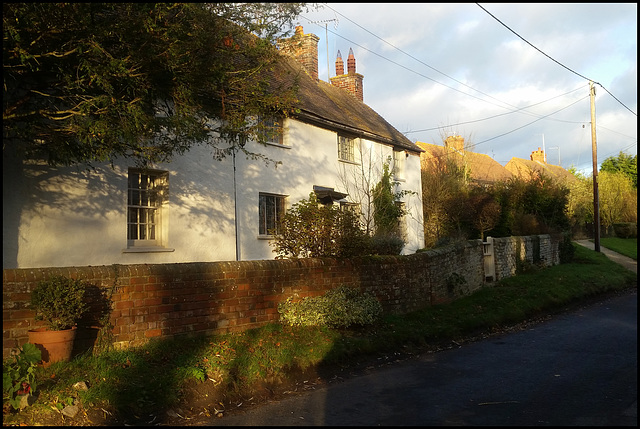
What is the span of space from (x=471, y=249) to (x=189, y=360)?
43.8 feet

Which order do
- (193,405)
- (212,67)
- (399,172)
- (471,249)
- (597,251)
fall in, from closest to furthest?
(193,405) < (212,67) < (471,249) < (399,172) < (597,251)

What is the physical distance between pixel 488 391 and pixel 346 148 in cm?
1501

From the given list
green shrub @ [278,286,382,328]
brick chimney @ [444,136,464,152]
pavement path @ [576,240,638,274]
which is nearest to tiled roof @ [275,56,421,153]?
green shrub @ [278,286,382,328]

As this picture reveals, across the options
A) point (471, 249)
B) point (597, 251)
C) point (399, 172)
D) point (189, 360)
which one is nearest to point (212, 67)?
point (189, 360)

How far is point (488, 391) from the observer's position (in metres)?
7.46

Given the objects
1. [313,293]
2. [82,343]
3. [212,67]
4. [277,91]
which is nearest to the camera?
[82,343]

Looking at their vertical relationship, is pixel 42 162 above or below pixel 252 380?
above

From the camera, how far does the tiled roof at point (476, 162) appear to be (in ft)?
115

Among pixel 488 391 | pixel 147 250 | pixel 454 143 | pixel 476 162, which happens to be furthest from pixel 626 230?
pixel 488 391

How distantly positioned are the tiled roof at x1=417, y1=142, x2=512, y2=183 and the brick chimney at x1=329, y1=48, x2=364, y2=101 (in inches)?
206

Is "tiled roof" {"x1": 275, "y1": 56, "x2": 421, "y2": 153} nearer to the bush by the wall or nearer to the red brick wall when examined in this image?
the red brick wall

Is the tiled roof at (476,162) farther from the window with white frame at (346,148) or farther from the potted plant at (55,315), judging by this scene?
the potted plant at (55,315)

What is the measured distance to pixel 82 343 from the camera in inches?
301

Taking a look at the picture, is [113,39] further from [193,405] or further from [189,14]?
[193,405]
